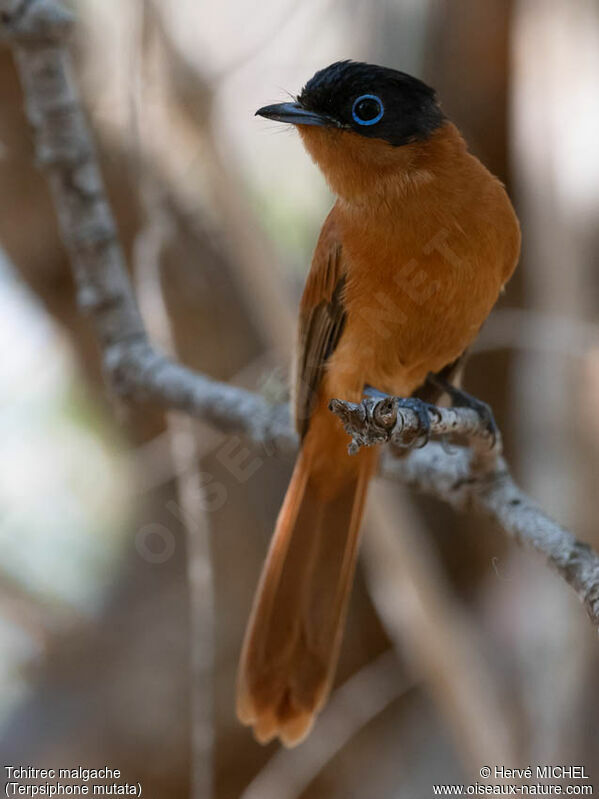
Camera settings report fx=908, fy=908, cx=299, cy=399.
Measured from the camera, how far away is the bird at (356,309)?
1.86 metres

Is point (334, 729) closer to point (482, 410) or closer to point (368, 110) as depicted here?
point (482, 410)

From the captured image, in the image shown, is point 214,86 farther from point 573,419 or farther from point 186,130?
point 573,419

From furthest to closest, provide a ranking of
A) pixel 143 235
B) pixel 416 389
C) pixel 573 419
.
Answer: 1. pixel 143 235
2. pixel 573 419
3. pixel 416 389

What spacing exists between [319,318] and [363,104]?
565 millimetres

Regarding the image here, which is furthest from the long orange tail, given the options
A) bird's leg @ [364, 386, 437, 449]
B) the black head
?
the black head

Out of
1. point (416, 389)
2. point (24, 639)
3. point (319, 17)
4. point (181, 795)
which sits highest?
point (319, 17)

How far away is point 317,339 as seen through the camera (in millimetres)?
2221

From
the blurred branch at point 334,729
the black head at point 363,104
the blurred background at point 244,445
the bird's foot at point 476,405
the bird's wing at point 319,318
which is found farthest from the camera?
the blurred branch at point 334,729

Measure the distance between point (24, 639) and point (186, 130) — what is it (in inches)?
81.1

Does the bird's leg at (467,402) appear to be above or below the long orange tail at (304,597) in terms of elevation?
above

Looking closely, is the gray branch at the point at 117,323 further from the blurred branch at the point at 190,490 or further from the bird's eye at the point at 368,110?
the bird's eye at the point at 368,110

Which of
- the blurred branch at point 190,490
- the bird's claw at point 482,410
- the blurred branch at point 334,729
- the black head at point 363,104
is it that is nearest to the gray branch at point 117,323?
the bird's claw at point 482,410

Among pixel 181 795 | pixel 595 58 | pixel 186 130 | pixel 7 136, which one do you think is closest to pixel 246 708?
pixel 181 795

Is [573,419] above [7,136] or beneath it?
beneath
